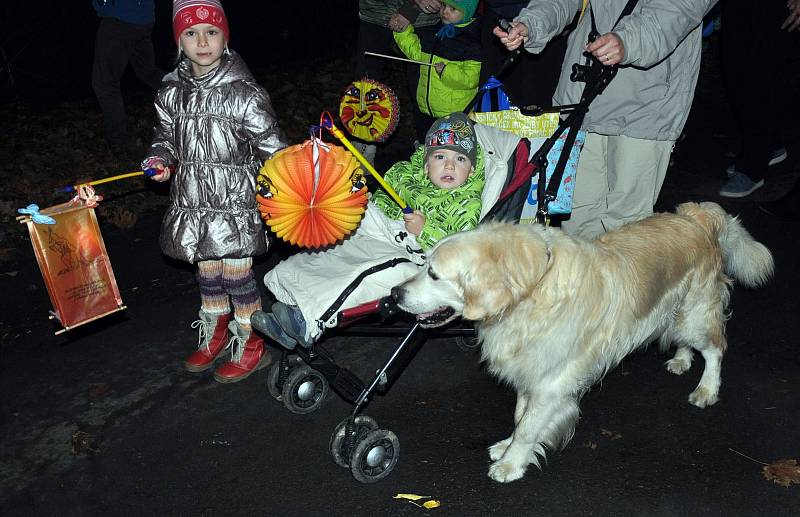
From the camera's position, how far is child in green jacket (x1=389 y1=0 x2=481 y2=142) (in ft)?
18.8

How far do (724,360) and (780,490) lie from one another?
1.24 meters

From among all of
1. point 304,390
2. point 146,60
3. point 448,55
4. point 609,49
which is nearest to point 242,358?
point 304,390

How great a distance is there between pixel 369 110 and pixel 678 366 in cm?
320

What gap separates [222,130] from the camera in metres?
3.88

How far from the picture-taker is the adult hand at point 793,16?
6.12 m

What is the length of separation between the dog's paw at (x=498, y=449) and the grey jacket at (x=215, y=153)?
180cm

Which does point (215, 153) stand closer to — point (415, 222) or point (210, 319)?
point (210, 319)

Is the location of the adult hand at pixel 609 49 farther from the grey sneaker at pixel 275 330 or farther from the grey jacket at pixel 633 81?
the grey sneaker at pixel 275 330

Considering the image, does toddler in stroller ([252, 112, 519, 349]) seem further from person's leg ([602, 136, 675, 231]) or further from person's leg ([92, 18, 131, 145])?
person's leg ([92, 18, 131, 145])

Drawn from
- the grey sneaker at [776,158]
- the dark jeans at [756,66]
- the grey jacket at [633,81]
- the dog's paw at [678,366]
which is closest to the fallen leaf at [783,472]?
the dog's paw at [678,366]

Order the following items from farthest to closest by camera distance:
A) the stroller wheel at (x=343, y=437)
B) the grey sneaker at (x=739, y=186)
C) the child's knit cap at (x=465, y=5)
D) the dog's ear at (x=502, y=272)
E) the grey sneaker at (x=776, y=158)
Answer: the grey sneaker at (x=776, y=158) → the grey sneaker at (x=739, y=186) → the child's knit cap at (x=465, y=5) → the stroller wheel at (x=343, y=437) → the dog's ear at (x=502, y=272)

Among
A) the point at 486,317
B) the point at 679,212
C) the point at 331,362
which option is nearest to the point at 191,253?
the point at 331,362

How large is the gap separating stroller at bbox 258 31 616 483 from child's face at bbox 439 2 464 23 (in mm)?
1852

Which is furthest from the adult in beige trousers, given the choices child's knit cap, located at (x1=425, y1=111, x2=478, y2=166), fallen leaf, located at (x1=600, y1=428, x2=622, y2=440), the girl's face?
the girl's face
